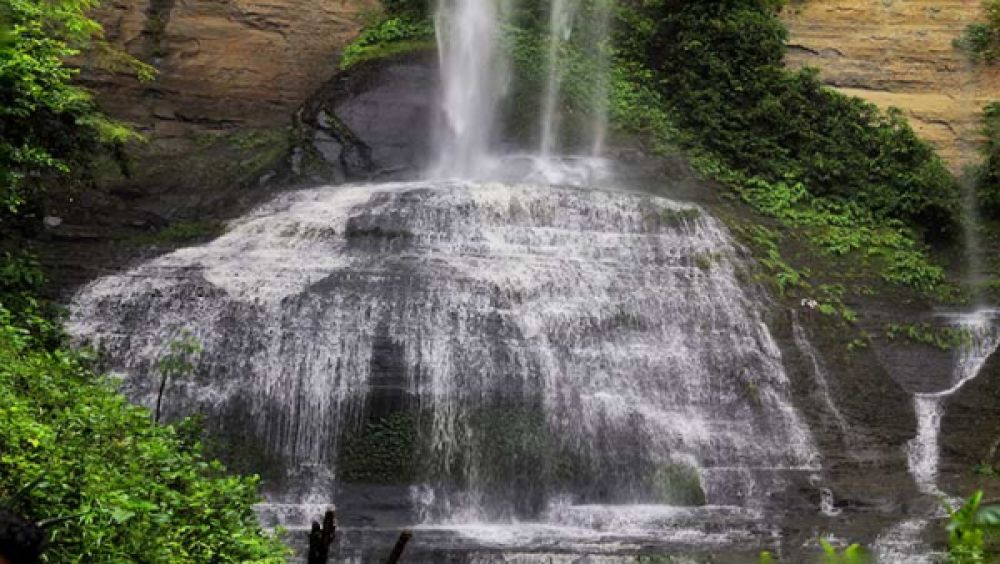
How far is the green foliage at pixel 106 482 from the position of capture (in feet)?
13.3

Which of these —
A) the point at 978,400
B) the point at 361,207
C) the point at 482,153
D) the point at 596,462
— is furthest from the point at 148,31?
the point at 978,400

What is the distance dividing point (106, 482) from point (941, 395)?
10.9 metres

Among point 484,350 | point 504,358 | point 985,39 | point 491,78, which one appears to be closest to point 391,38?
point 491,78

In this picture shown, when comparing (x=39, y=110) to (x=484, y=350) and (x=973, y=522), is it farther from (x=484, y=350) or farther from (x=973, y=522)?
(x=973, y=522)

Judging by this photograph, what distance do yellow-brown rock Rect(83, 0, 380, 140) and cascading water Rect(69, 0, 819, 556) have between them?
6799 mm

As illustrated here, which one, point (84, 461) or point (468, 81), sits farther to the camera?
point (468, 81)

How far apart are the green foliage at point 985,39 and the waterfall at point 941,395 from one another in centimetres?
922

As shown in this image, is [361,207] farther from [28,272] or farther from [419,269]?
[28,272]

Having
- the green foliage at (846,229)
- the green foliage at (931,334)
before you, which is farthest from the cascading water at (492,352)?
the green foliage at (846,229)

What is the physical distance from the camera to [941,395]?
1199cm

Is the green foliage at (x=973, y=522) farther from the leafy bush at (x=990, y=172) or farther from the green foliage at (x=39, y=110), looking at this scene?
the leafy bush at (x=990, y=172)

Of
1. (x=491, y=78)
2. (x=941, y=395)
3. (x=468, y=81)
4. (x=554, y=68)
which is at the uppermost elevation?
(x=554, y=68)

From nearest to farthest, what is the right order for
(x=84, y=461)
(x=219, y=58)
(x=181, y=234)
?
1. (x=84, y=461)
2. (x=181, y=234)
3. (x=219, y=58)

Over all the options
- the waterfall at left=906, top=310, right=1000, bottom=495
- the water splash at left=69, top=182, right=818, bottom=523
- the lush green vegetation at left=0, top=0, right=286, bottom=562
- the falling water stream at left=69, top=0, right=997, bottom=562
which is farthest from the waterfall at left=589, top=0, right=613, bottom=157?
the lush green vegetation at left=0, top=0, right=286, bottom=562
